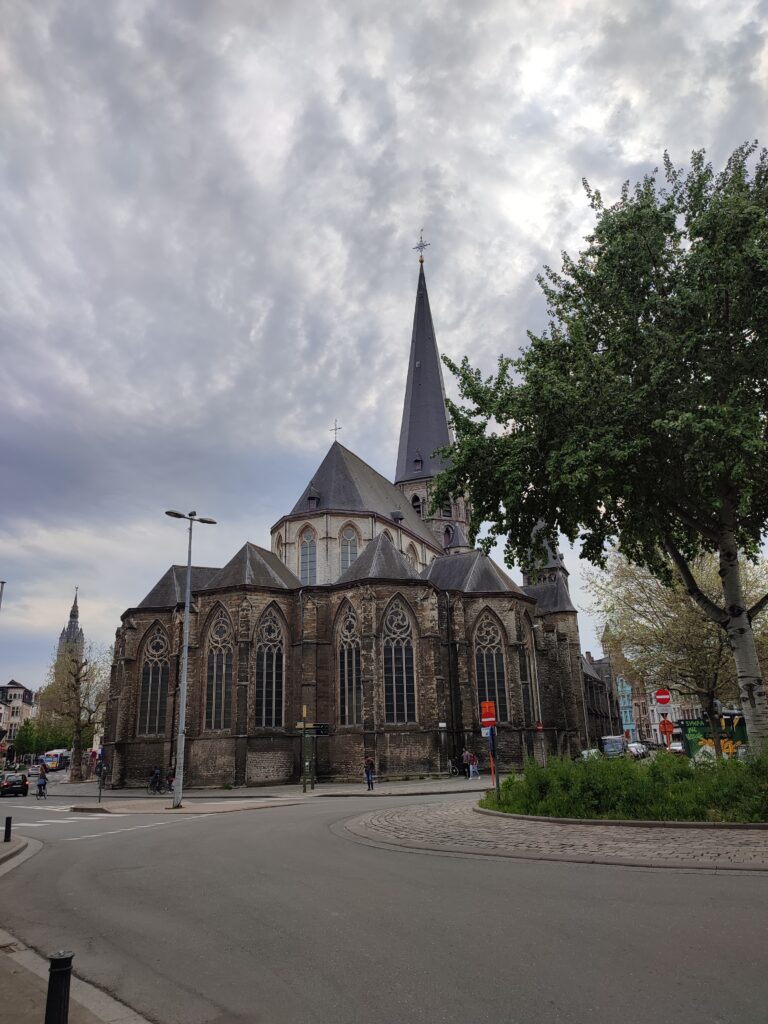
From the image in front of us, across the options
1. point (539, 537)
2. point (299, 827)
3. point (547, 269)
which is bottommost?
point (299, 827)

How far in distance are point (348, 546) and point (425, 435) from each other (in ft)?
67.6

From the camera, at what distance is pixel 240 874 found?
9742 millimetres

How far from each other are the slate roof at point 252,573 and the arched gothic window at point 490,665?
11.1 m

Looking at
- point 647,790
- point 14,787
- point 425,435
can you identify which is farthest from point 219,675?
point 425,435

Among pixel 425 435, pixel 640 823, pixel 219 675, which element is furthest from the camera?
pixel 425 435

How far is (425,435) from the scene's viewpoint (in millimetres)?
61875

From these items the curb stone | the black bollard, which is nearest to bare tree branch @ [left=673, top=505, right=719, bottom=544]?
the curb stone

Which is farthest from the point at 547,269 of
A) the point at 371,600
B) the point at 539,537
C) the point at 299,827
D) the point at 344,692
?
the point at 344,692

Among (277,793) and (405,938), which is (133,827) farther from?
(405,938)

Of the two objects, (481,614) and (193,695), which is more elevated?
(481,614)

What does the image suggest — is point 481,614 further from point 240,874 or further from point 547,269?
point 240,874

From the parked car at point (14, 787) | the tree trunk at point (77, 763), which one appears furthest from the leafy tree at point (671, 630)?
the tree trunk at point (77, 763)

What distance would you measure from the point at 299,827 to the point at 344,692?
21957 mm

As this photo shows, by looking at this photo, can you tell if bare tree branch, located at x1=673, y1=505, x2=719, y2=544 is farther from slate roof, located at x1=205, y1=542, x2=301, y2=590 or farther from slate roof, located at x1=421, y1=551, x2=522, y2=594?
slate roof, located at x1=205, y1=542, x2=301, y2=590
